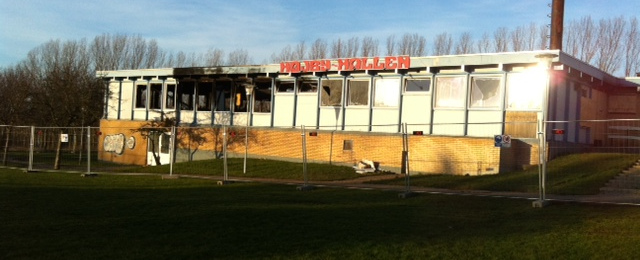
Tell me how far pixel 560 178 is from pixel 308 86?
1304 cm

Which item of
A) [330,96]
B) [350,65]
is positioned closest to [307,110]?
[330,96]

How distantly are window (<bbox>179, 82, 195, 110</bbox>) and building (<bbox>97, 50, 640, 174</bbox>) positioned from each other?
1.9 inches

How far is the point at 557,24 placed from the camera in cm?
3048

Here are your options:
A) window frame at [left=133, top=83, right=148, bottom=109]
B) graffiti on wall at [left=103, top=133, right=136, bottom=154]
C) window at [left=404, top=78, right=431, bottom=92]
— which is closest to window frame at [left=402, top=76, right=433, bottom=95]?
window at [left=404, top=78, right=431, bottom=92]

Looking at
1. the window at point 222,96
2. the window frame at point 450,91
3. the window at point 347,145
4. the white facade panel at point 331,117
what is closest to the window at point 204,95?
the window at point 222,96

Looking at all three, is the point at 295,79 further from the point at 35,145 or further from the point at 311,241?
the point at 311,241

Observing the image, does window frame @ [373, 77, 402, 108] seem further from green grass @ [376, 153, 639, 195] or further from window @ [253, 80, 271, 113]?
window @ [253, 80, 271, 113]

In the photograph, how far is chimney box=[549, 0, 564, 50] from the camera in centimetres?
3048

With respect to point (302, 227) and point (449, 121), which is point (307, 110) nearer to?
point (449, 121)

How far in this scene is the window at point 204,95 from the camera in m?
30.5

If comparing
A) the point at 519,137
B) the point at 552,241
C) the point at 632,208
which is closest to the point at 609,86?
the point at 519,137

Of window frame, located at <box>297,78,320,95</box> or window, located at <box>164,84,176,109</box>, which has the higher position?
window frame, located at <box>297,78,320,95</box>

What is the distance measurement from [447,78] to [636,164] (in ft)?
26.6

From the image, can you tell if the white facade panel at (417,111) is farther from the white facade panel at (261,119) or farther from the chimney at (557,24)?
the chimney at (557,24)
